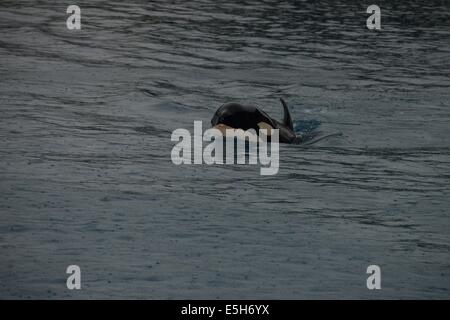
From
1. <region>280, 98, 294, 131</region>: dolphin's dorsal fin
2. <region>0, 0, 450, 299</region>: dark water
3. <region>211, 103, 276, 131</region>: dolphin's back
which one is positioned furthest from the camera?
<region>280, 98, 294, 131</region>: dolphin's dorsal fin

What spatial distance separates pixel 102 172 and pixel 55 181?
2.70 ft

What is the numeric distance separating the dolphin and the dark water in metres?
0.46

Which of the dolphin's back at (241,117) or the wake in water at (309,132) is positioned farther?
the wake in water at (309,132)

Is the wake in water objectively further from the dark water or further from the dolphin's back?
the dolphin's back

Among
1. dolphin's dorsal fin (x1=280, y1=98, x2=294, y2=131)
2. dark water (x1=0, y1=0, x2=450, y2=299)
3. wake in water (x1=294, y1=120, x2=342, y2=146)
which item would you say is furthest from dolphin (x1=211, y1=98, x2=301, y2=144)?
dark water (x1=0, y1=0, x2=450, y2=299)

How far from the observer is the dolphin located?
17.7 metres

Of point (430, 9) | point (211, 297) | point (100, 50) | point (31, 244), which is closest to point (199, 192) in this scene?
point (31, 244)

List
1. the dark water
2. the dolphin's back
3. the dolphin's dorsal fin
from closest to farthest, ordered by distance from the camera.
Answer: the dark water → the dolphin's back → the dolphin's dorsal fin

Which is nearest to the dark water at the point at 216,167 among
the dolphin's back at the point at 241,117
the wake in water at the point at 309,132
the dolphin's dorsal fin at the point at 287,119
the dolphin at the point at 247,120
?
the wake in water at the point at 309,132

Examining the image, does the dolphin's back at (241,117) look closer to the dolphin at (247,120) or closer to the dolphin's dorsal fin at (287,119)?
the dolphin at (247,120)

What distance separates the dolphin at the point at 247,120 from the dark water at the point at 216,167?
46cm

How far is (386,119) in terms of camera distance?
1989 centimetres

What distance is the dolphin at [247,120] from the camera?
17656mm

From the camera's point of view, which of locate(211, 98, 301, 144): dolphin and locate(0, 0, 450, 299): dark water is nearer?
locate(0, 0, 450, 299): dark water
